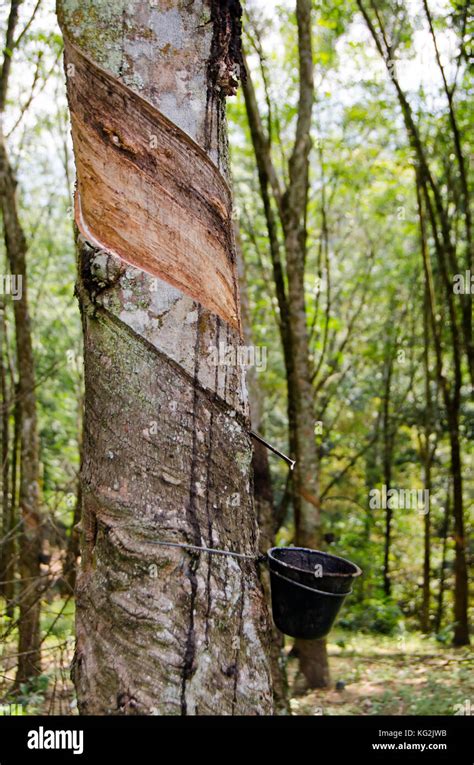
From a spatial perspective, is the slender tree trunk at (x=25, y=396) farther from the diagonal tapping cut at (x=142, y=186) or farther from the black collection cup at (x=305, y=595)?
the diagonal tapping cut at (x=142, y=186)

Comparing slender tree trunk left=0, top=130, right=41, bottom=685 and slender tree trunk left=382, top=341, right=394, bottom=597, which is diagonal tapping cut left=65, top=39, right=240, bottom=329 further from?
slender tree trunk left=382, top=341, right=394, bottom=597

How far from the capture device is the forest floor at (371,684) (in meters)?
4.44

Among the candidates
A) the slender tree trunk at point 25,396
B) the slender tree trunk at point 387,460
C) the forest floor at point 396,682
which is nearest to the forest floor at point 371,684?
the forest floor at point 396,682

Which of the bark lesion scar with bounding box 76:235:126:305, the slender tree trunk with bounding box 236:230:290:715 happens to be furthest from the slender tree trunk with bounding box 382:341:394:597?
the bark lesion scar with bounding box 76:235:126:305

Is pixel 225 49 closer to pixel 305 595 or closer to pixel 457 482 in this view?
pixel 305 595

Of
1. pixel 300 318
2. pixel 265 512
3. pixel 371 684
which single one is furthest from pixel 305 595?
pixel 371 684

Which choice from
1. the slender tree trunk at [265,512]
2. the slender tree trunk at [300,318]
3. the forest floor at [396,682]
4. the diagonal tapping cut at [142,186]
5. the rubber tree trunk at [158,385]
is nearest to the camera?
the rubber tree trunk at [158,385]

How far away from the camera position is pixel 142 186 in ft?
4.56

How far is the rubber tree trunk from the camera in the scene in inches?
50.4

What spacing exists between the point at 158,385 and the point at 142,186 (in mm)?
407

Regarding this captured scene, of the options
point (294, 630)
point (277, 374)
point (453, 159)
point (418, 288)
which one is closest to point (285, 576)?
point (294, 630)

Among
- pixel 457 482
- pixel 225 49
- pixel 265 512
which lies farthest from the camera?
pixel 457 482

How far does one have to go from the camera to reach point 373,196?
31.2 feet

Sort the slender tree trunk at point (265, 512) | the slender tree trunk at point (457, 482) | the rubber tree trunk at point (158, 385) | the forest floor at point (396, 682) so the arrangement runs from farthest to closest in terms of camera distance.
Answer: the slender tree trunk at point (457, 482) → the forest floor at point (396, 682) → the slender tree trunk at point (265, 512) → the rubber tree trunk at point (158, 385)
